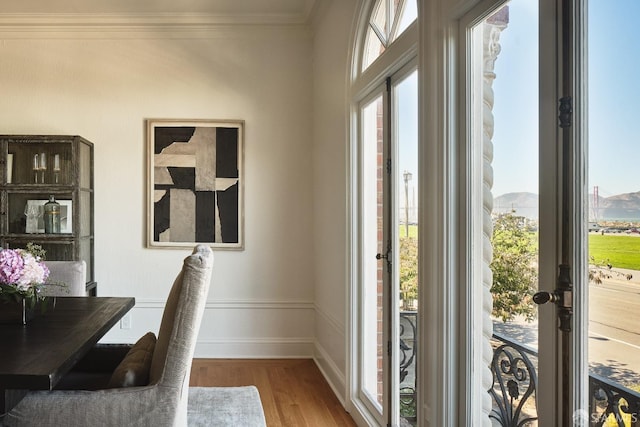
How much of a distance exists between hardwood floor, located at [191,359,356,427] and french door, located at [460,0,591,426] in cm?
145

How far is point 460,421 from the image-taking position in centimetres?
160

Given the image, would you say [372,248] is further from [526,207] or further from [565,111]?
[565,111]

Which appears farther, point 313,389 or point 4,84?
point 4,84

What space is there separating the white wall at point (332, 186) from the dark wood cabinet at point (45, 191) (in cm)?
189

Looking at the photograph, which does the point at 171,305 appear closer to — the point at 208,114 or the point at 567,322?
the point at 567,322

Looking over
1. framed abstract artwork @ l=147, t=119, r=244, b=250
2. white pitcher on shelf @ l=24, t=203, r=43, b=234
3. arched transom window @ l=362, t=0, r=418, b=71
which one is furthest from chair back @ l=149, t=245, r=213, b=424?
white pitcher on shelf @ l=24, t=203, r=43, b=234

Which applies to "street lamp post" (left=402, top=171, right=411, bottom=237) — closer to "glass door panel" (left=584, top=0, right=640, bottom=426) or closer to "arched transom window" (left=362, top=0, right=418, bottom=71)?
"arched transom window" (left=362, top=0, right=418, bottom=71)

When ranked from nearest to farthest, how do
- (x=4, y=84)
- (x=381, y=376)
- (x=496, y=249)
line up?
1. (x=496, y=249)
2. (x=381, y=376)
3. (x=4, y=84)

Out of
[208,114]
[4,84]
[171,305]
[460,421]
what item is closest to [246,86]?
[208,114]

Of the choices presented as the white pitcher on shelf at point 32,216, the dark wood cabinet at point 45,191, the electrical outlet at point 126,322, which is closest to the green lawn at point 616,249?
the dark wood cabinet at point 45,191

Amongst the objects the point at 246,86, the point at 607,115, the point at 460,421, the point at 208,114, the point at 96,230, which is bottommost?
the point at 460,421

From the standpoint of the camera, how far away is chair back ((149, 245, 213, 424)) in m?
1.42

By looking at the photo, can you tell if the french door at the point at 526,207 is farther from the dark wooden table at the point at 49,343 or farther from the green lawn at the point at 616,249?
the dark wooden table at the point at 49,343

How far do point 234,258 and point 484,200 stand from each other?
283 centimetres
